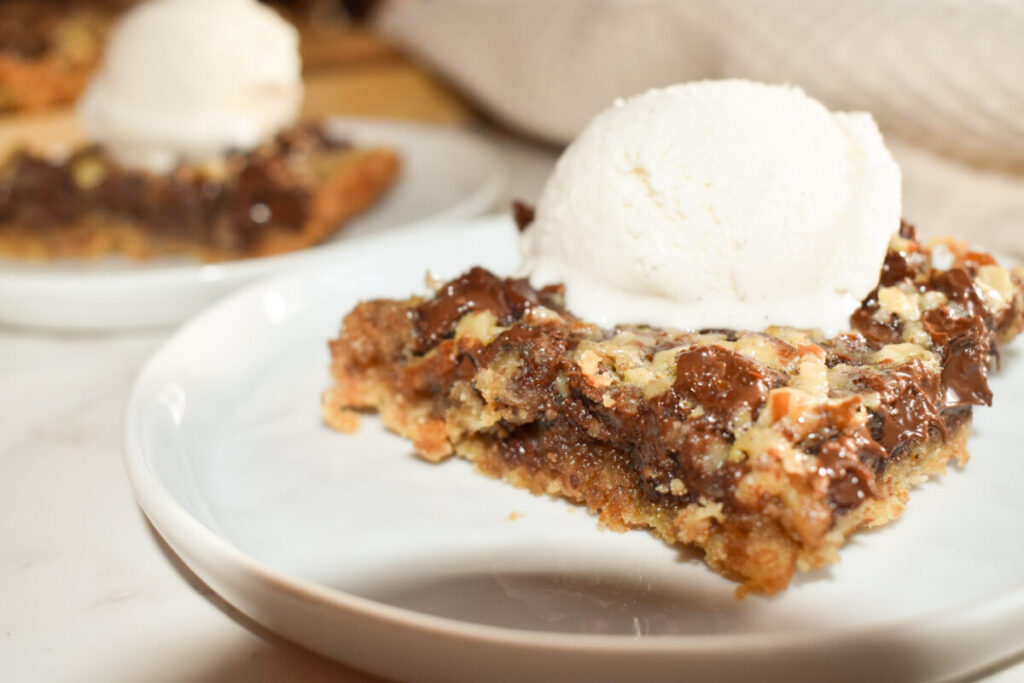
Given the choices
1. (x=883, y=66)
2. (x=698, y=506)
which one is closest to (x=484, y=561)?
(x=698, y=506)

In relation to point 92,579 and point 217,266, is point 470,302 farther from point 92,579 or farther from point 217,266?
point 217,266

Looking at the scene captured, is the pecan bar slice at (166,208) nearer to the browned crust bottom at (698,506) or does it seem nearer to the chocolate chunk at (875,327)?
the browned crust bottom at (698,506)

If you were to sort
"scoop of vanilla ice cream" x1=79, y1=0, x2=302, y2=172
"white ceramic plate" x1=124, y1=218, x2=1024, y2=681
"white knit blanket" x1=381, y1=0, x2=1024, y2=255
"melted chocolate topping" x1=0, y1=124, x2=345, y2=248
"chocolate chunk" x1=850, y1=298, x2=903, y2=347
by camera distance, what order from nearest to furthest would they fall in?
"white ceramic plate" x1=124, y1=218, x2=1024, y2=681 < "chocolate chunk" x1=850, y1=298, x2=903, y2=347 < "white knit blanket" x1=381, y1=0, x2=1024, y2=255 < "melted chocolate topping" x1=0, y1=124, x2=345, y2=248 < "scoop of vanilla ice cream" x1=79, y1=0, x2=302, y2=172

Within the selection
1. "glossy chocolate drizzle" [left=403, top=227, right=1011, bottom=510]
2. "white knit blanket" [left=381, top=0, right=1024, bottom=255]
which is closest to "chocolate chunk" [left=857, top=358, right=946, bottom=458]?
"glossy chocolate drizzle" [left=403, top=227, right=1011, bottom=510]

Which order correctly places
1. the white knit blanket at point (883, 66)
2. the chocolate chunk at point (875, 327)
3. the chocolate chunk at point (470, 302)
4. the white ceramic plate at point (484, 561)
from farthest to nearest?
the white knit blanket at point (883, 66)
the chocolate chunk at point (470, 302)
the chocolate chunk at point (875, 327)
the white ceramic plate at point (484, 561)


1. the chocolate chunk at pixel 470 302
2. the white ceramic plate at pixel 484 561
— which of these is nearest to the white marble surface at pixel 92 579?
the white ceramic plate at pixel 484 561

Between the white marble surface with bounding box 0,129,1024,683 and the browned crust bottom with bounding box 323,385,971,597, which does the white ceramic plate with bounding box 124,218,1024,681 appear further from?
the white marble surface with bounding box 0,129,1024,683

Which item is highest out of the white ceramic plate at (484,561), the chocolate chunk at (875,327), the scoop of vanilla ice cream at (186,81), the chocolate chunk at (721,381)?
the chocolate chunk at (875,327)
